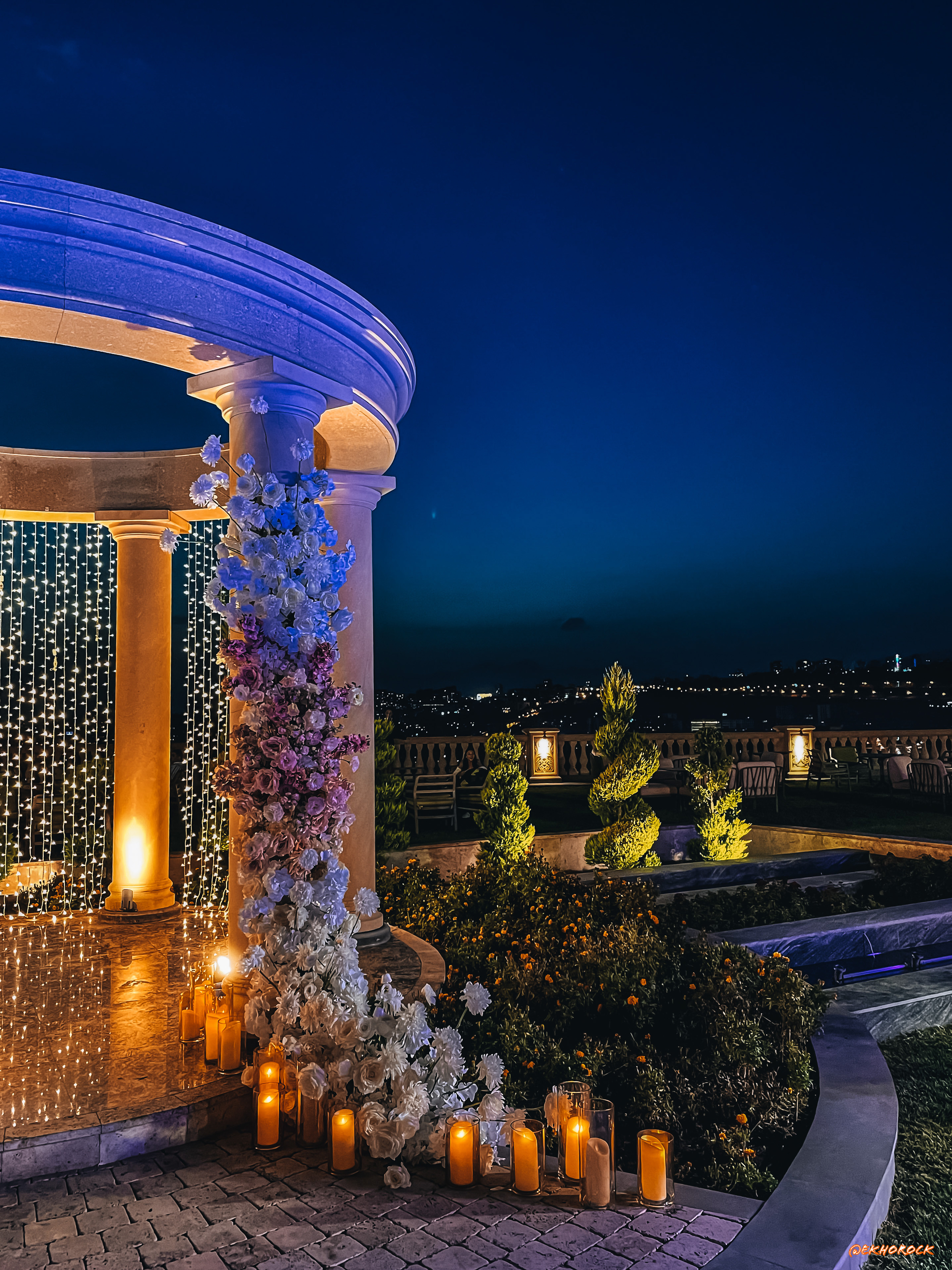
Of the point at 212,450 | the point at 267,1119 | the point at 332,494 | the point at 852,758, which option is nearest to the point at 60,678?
the point at 332,494

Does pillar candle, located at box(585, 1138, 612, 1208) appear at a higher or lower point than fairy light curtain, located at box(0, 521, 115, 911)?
lower

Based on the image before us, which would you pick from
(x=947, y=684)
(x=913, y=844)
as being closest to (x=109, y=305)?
(x=913, y=844)

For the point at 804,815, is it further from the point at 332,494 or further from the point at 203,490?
the point at 203,490

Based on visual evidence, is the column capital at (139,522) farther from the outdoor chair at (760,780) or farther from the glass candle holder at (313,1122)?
the outdoor chair at (760,780)

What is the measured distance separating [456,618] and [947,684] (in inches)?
1521

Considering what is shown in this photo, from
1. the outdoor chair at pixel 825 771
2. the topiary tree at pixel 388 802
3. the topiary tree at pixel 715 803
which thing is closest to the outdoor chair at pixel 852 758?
the outdoor chair at pixel 825 771

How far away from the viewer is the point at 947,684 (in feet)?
192

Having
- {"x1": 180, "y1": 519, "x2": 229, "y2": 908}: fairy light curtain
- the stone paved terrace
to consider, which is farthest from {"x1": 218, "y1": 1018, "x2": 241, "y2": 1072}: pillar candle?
{"x1": 180, "y1": 519, "x2": 229, "y2": 908}: fairy light curtain

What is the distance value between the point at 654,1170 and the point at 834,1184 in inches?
31.8

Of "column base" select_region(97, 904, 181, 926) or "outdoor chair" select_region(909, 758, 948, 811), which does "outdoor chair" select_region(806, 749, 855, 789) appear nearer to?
"outdoor chair" select_region(909, 758, 948, 811)

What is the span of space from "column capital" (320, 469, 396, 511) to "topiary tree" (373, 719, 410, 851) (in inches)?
163

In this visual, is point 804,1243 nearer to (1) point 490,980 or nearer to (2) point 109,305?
(1) point 490,980

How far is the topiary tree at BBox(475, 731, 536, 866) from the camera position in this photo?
11.1m

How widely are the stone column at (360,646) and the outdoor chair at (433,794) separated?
6.57 meters
